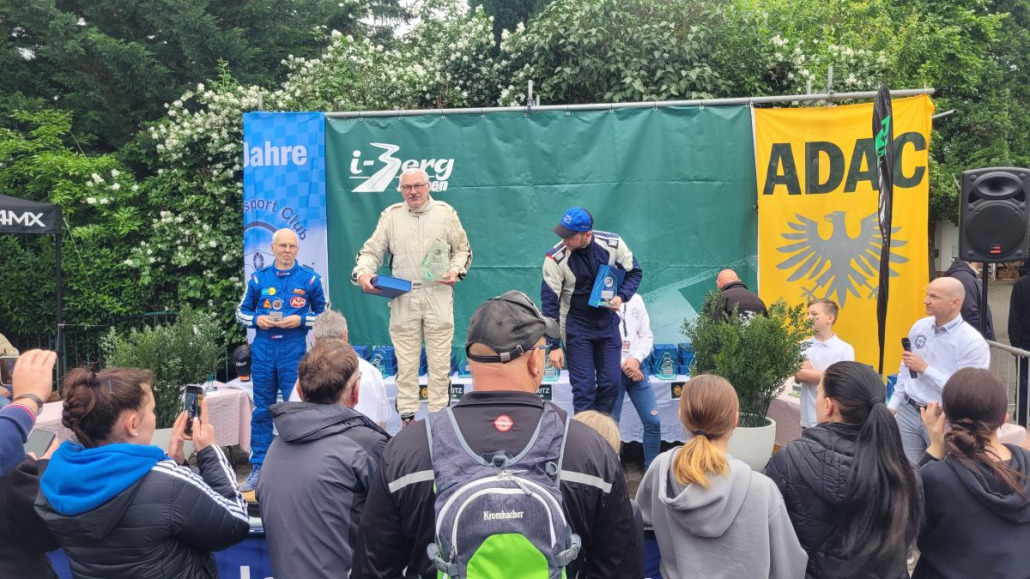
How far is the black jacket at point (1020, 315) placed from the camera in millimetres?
8008

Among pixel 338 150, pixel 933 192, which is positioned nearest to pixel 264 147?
pixel 338 150

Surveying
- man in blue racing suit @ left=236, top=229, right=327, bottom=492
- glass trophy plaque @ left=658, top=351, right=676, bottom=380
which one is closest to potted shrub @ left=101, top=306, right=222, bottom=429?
man in blue racing suit @ left=236, top=229, right=327, bottom=492

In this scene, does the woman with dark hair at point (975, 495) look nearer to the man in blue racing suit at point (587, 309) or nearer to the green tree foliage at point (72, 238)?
the man in blue racing suit at point (587, 309)

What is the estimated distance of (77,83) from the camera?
1072 centimetres

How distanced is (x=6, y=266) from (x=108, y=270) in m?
1.38

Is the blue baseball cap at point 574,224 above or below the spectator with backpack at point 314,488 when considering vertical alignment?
above

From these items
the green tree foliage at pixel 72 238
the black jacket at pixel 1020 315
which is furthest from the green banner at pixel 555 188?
the black jacket at pixel 1020 315

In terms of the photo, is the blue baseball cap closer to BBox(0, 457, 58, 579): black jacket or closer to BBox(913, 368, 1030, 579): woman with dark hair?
BBox(913, 368, 1030, 579): woman with dark hair

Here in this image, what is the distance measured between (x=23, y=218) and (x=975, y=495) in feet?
23.9

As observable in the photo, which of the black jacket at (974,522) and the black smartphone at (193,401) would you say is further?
the black smartphone at (193,401)

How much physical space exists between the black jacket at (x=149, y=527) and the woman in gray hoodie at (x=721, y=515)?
134 centimetres

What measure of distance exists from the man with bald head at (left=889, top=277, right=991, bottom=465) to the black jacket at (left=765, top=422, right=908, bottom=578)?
2.55 m

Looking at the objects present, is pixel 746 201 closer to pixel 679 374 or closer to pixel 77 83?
Result: pixel 679 374

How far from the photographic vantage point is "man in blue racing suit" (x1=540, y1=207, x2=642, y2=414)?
5605mm
